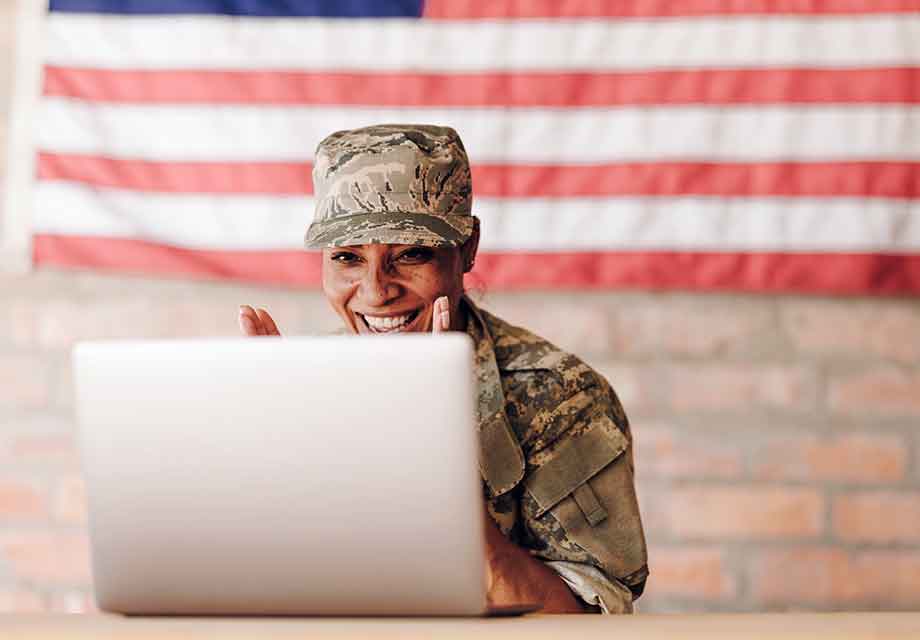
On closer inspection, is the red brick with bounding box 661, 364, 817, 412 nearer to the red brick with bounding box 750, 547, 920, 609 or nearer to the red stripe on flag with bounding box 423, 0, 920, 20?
the red brick with bounding box 750, 547, 920, 609

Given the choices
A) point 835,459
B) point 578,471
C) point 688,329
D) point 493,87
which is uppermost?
point 493,87

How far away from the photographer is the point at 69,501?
2.18m

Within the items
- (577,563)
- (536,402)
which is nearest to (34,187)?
(536,402)

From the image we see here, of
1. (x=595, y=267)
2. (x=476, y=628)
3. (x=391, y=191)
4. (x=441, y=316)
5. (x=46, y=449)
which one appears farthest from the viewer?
(x=46, y=449)

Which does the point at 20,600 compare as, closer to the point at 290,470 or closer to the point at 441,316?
the point at 441,316

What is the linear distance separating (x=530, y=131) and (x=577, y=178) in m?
0.11

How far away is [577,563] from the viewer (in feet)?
5.08

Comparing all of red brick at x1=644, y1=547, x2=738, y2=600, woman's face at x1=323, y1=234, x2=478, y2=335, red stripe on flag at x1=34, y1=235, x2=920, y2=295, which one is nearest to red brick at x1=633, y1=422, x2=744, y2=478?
red brick at x1=644, y1=547, x2=738, y2=600

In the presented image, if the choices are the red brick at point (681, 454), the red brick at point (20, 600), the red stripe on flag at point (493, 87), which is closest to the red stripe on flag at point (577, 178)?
the red stripe on flag at point (493, 87)

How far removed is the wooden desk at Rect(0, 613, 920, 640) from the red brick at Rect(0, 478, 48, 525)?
127cm

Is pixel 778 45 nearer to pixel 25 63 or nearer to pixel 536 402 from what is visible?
pixel 536 402

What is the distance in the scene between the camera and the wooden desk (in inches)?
33.4

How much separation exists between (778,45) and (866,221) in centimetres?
31

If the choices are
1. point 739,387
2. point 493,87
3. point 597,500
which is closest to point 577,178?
point 493,87
